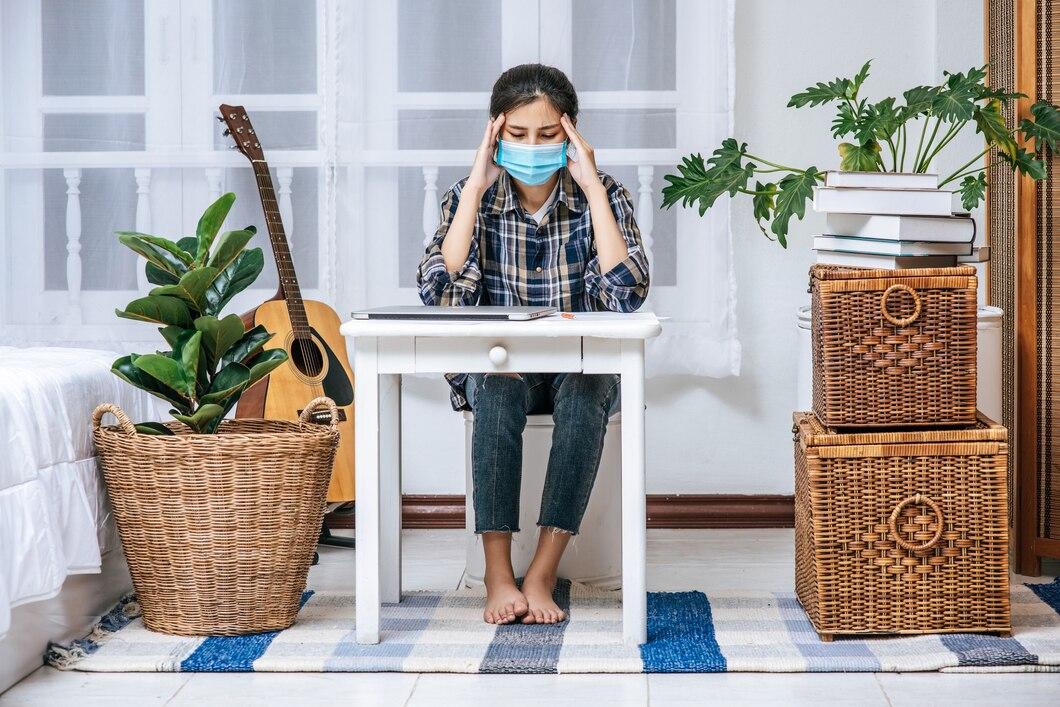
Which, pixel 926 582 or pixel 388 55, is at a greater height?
pixel 388 55

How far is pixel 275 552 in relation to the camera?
1.87 metres

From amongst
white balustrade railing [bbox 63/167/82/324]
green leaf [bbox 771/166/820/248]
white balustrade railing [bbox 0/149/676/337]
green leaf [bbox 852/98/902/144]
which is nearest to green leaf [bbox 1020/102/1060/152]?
green leaf [bbox 852/98/902/144]

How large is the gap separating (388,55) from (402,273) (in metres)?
0.54

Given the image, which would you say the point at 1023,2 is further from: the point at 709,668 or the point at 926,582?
the point at 709,668

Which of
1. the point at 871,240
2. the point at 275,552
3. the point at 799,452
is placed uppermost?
the point at 871,240

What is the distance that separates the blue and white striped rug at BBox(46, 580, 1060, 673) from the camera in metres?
1.71

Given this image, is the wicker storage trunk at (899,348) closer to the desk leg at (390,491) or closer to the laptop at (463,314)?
the laptop at (463,314)

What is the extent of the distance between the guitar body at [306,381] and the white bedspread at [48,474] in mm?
442

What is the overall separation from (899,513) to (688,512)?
3.57ft

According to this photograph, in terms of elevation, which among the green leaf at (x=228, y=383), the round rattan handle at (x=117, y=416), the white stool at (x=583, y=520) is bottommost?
the white stool at (x=583, y=520)

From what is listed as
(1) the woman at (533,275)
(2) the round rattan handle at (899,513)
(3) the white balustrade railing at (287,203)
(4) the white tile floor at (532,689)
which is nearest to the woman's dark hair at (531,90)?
(1) the woman at (533,275)

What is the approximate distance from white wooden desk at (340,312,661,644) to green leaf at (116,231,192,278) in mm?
353

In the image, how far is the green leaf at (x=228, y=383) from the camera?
1.88m

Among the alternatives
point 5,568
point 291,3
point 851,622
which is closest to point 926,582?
point 851,622
